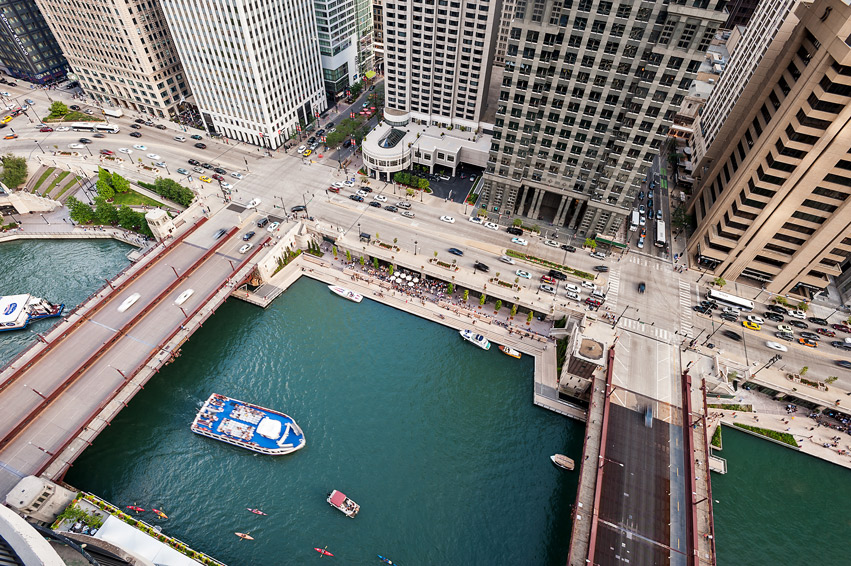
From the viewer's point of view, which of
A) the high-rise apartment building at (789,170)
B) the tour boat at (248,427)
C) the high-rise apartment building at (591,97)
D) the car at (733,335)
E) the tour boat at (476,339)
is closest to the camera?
the tour boat at (248,427)

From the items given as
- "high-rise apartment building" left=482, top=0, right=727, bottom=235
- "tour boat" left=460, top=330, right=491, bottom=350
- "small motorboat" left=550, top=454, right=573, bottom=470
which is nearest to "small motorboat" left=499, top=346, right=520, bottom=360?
"tour boat" left=460, top=330, right=491, bottom=350

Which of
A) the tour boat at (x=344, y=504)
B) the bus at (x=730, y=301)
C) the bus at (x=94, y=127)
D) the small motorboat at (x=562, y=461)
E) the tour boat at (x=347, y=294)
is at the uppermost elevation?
the bus at (x=94, y=127)

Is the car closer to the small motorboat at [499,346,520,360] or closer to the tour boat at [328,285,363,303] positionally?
the small motorboat at [499,346,520,360]

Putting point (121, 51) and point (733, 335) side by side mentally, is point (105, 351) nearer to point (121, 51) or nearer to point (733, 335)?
point (121, 51)

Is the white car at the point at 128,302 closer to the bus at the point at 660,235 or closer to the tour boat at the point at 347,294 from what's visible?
the tour boat at the point at 347,294

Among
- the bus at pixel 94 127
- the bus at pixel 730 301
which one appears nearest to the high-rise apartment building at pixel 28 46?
the bus at pixel 94 127

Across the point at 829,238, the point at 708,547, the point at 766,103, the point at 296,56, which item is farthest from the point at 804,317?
the point at 296,56

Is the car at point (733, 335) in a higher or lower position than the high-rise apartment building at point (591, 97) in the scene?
lower
